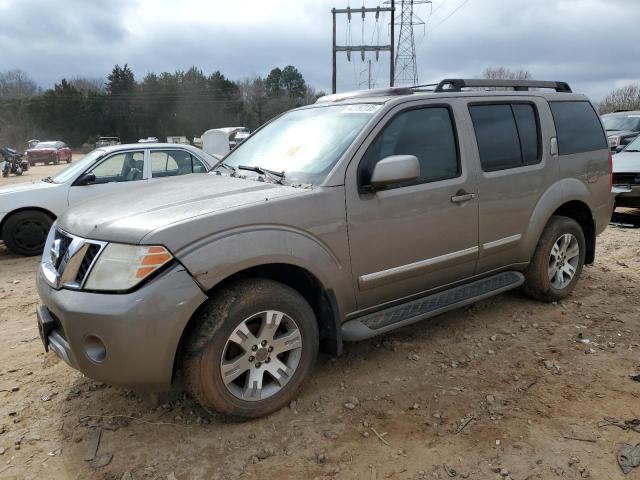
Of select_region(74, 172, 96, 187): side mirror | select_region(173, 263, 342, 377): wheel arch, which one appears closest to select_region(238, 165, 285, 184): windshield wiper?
select_region(173, 263, 342, 377): wheel arch

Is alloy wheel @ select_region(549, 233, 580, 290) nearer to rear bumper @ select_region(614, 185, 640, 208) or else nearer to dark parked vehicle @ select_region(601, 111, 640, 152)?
rear bumper @ select_region(614, 185, 640, 208)

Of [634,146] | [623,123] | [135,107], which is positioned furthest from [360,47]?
[135,107]

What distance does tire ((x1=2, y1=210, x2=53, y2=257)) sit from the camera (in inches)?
278

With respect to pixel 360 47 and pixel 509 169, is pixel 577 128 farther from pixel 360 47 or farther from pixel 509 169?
pixel 360 47

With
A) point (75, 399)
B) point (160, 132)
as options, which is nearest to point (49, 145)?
point (160, 132)

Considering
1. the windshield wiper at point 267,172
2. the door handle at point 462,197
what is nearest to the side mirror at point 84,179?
the windshield wiper at point 267,172

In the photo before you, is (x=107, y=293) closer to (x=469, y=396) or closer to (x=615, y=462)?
(x=469, y=396)

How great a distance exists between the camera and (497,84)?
4352 millimetres

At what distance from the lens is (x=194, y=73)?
70938 mm

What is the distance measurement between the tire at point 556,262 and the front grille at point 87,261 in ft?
11.9

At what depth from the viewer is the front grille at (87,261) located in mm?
2598

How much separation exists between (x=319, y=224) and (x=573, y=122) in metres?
3.07

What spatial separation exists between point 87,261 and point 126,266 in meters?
0.29

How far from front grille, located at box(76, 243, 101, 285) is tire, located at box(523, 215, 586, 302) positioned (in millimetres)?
3621
